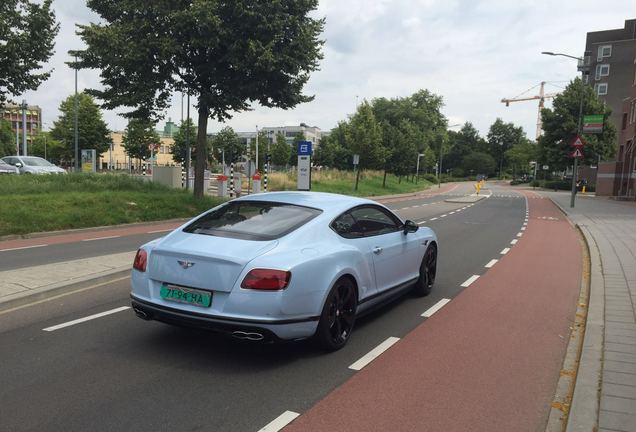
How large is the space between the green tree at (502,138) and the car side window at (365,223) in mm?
144463

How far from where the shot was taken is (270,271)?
4172 mm

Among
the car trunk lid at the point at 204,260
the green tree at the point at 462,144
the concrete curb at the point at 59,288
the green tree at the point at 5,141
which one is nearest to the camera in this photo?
the car trunk lid at the point at 204,260

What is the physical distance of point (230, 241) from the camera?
15.0 feet

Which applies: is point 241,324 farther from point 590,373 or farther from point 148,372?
point 590,373

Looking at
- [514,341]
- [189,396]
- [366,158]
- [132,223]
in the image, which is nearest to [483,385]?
[514,341]

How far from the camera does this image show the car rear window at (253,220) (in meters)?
4.77

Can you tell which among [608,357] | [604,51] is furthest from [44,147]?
[604,51]

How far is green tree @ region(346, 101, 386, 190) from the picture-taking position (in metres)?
42.3

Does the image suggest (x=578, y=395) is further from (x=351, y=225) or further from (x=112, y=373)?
(x=112, y=373)

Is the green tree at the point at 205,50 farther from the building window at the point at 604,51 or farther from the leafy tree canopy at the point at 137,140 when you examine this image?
the building window at the point at 604,51

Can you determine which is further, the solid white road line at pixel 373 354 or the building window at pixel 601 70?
the building window at pixel 601 70

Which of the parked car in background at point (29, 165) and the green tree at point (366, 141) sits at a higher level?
the green tree at point (366, 141)

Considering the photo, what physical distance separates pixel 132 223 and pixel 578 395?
589 inches

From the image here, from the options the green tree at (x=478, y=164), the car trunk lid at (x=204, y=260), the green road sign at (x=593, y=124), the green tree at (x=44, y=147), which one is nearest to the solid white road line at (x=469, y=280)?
the car trunk lid at (x=204, y=260)
